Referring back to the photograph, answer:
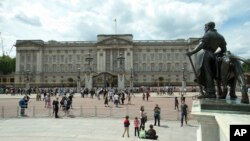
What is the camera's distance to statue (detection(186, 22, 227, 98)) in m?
8.08

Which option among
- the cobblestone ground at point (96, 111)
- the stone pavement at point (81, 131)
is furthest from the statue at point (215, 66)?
the cobblestone ground at point (96, 111)

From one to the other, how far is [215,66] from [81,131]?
10076mm

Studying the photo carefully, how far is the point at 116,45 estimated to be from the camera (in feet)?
372

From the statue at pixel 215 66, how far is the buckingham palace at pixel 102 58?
104978 millimetres

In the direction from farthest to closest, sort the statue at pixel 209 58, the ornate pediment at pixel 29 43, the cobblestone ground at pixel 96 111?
the ornate pediment at pixel 29 43
the cobblestone ground at pixel 96 111
the statue at pixel 209 58

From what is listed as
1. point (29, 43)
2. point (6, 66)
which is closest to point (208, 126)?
point (29, 43)

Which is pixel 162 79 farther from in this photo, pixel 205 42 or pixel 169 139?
pixel 205 42

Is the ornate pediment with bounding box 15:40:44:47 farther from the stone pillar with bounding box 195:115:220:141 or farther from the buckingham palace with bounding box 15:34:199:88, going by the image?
the stone pillar with bounding box 195:115:220:141

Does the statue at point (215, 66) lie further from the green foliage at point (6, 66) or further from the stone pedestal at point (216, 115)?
the green foliage at point (6, 66)

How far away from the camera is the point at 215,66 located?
26.9ft

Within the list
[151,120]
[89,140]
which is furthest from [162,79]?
[89,140]

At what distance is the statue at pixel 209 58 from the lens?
808cm

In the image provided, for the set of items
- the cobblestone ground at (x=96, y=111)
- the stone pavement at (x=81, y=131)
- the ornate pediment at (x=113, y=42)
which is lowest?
the stone pavement at (x=81, y=131)

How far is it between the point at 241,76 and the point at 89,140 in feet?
26.0
